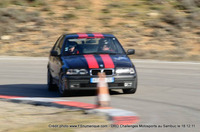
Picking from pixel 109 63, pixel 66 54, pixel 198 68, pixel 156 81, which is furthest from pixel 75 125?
pixel 198 68

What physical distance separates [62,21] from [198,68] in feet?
44.9

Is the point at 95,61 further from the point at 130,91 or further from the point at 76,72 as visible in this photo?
the point at 130,91

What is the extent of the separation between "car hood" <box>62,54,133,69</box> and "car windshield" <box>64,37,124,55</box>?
31cm

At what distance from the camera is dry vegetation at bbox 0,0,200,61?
25953 mm

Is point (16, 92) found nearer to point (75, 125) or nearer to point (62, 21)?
point (75, 125)

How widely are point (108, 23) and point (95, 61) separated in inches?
701

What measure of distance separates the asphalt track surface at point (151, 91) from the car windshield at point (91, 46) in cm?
96

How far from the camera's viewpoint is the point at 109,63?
11656 mm

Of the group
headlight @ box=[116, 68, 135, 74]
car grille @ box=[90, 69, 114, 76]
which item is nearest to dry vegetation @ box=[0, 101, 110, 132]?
car grille @ box=[90, 69, 114, 76]

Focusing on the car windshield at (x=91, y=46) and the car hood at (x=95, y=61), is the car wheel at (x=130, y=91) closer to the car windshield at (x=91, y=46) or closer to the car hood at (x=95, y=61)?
the car hood at (x=95, y=61)

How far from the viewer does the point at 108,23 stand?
2933cm

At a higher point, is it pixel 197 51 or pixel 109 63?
pixel 109 63

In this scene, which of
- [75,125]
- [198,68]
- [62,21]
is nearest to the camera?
[75,125]

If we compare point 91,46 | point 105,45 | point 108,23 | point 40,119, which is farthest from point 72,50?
point 108,23
